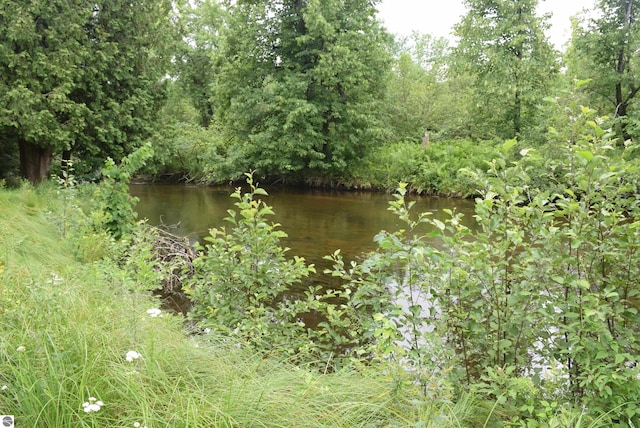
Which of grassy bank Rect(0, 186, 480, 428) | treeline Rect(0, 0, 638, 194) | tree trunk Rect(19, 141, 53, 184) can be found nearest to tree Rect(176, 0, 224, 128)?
treeline Rect(0, 0, 638, 194)

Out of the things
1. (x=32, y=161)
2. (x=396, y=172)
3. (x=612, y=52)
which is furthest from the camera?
(x=396, y=172)

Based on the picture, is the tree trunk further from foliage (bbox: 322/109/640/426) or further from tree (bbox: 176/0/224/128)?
tree (bbox: 176/0/224/128)

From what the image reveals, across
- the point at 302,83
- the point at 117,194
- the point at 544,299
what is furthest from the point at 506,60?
the point at 544,299

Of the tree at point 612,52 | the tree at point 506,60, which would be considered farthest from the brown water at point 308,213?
the tree at point 612,52

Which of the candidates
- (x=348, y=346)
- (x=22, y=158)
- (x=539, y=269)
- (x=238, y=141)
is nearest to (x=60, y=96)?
(x=22, y=158)

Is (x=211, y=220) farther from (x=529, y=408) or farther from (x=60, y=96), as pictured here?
(x=529, y=408)

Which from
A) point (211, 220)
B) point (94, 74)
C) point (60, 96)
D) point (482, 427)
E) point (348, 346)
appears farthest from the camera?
point (211, 220)

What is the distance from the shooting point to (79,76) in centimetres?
1106

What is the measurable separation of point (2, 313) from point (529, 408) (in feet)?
10.0

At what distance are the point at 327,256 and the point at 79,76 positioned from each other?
32.9 feet

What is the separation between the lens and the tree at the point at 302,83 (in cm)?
2045

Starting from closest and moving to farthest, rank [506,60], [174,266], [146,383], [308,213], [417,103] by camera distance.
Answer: [146,383] → [174,266] → [308,213] → [506,60] → [417,103]

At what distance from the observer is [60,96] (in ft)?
34.8

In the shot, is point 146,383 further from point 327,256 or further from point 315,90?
point 315,90
